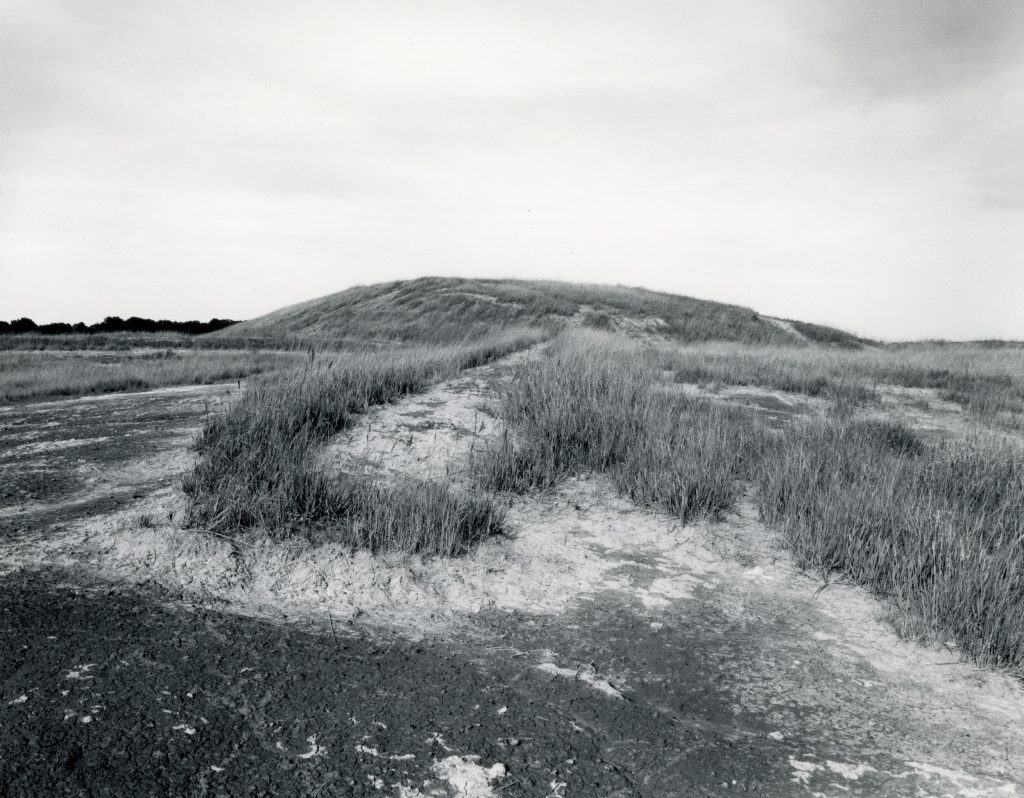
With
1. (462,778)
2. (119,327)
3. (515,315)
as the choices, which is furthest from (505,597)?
(119,327)

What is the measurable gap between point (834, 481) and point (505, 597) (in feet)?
8.64

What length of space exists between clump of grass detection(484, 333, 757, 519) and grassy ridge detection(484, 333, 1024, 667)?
2 centimetres

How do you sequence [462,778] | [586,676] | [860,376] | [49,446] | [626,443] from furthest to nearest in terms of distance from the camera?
[860,376] → [49,446] → [626,443] → [586,676] → [462,778]

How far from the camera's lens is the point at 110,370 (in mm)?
16203

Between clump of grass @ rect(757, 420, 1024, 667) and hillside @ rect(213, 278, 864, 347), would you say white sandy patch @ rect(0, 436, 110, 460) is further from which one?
hillside @ rect(213, 278, 864, 347)

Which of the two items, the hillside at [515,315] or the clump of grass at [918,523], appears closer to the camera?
the clump of grass at [918,523]

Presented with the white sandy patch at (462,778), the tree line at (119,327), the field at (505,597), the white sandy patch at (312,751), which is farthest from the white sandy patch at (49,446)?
the tree line at (119,327)

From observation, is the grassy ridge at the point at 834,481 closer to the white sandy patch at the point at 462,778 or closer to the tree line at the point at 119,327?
the white sandy patch at the point at 462,778

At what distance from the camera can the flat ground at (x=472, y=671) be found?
93.0 inches

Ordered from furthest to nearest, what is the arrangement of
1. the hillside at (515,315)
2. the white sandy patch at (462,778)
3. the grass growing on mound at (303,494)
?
the hillside at (515,315) → the grass growing on mound at (303,494) → the white sandy patch at (462,778)

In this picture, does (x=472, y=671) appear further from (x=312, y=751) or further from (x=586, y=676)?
(x=312, y=751)

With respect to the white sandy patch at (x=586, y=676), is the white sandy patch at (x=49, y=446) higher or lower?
higher

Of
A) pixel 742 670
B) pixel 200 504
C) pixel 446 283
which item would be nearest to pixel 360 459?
pixel 200 504

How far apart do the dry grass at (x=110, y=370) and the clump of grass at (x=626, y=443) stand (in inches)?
284
